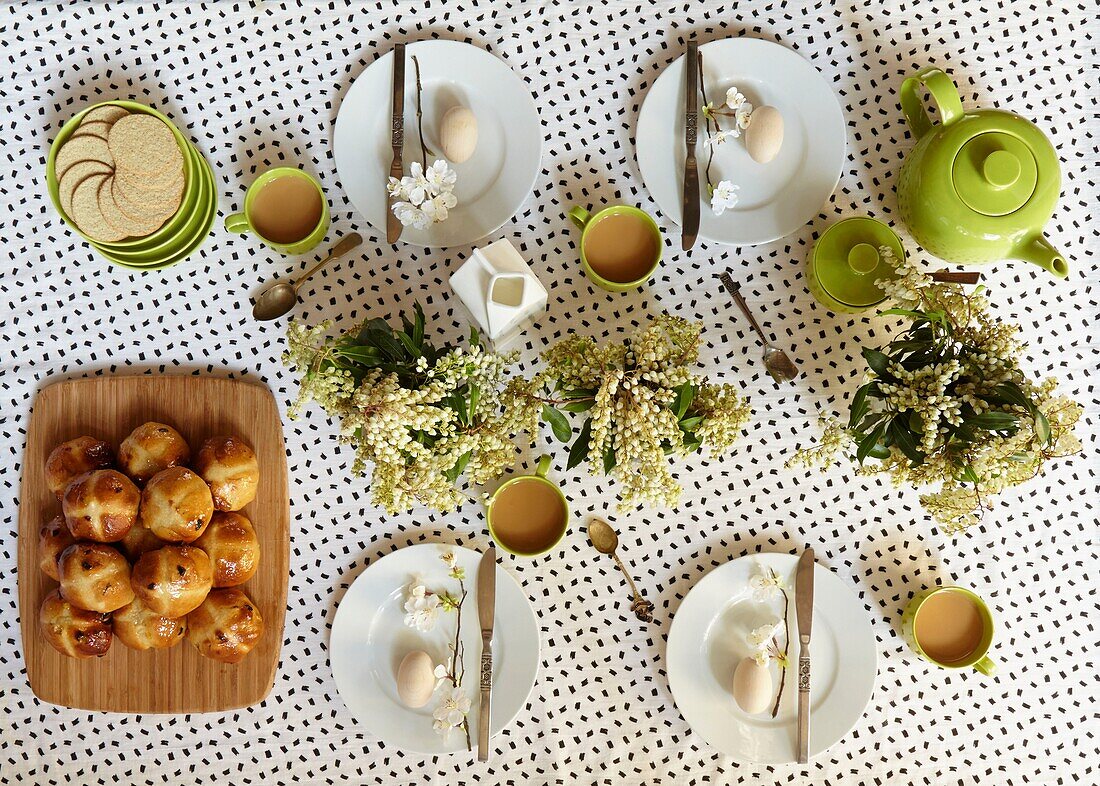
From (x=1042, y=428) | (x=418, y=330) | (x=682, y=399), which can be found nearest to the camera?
(x=1042, y=428)

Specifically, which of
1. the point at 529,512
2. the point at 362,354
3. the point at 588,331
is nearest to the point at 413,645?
the point at 529,512

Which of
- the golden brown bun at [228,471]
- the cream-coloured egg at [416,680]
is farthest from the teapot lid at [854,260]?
the golden brown bun at [228,471]

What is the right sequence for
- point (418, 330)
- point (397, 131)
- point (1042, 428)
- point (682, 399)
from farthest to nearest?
point (397, 131) → point (418, 330) → point (682, 399) → point (1042, 428)

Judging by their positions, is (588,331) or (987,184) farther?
(588,331)

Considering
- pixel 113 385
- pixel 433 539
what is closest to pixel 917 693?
pixel 433 539

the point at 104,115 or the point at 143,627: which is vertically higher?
the point at 104,115

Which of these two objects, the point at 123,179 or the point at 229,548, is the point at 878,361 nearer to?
the point at 229,548

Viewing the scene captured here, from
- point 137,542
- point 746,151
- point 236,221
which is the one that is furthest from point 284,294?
point 746,151

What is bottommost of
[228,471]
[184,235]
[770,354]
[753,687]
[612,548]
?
[753,687]
